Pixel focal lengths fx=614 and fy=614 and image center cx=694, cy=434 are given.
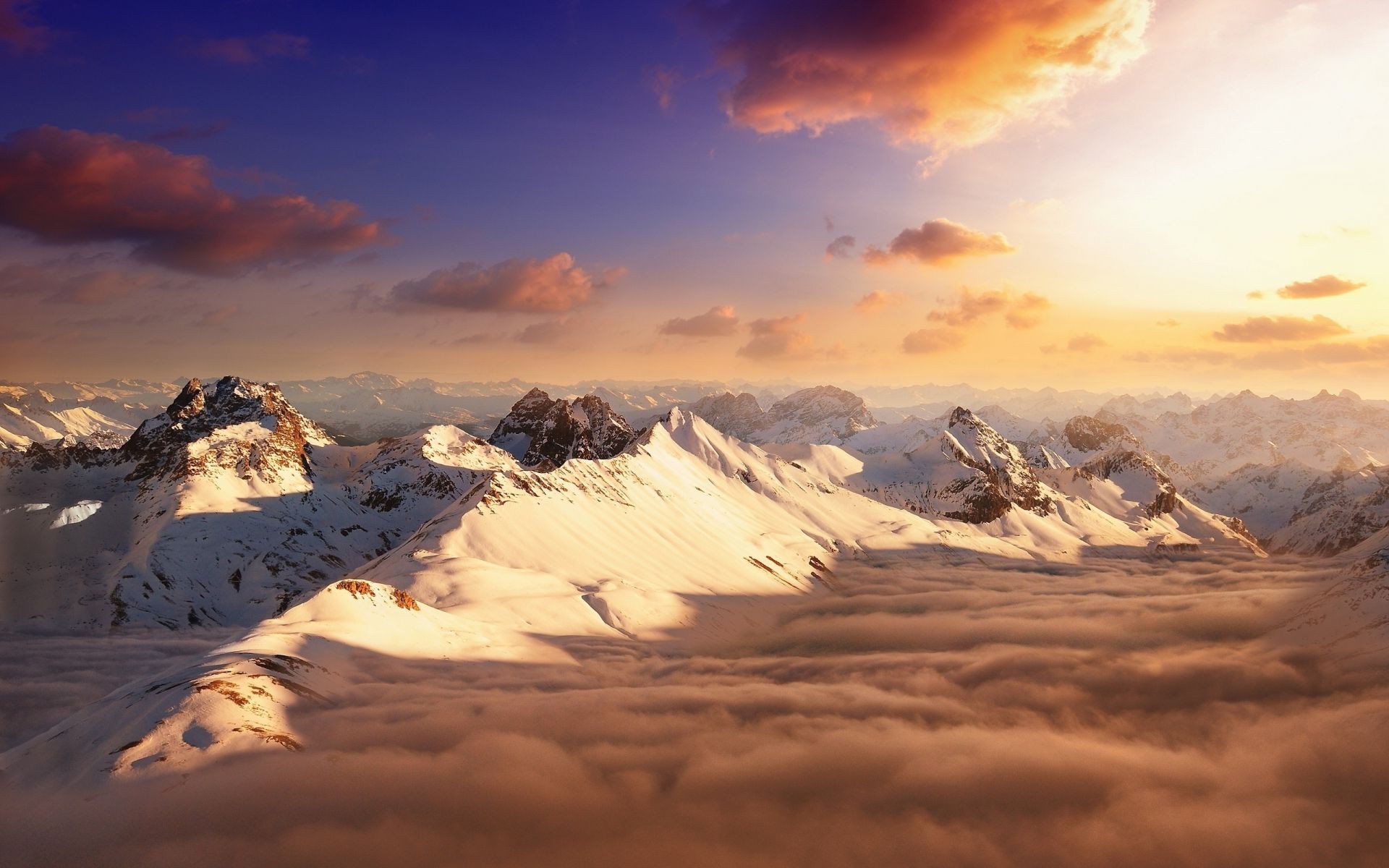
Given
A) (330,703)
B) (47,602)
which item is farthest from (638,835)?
(47,602)

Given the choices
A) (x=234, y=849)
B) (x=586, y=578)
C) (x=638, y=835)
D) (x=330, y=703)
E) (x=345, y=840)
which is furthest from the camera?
(x=586, y=578)

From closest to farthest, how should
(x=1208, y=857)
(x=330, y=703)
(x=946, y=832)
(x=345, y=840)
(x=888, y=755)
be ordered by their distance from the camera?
(x=345, y=840)
(x=946, y=832)
(x=1208, y=857)
(x=330, y=703)
(x=888, y=755)

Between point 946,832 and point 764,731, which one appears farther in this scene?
point 764,731

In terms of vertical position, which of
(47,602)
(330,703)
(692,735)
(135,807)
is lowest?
(47,602)

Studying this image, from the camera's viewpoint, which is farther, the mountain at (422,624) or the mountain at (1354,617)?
the mountain at (1354,617)

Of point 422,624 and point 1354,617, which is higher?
point 422,624

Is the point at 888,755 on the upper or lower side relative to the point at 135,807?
lower

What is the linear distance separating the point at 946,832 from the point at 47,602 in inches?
9508

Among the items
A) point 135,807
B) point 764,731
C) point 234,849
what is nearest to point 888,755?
point 764,731

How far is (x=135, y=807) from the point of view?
39.1m

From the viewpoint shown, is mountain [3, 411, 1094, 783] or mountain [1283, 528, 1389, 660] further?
mountain [1283, 528, 1389, 660]

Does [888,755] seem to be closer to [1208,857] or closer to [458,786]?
[1208,857]

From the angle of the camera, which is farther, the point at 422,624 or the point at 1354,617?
the point at 1354,617

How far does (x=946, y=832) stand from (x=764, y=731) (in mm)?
24115
